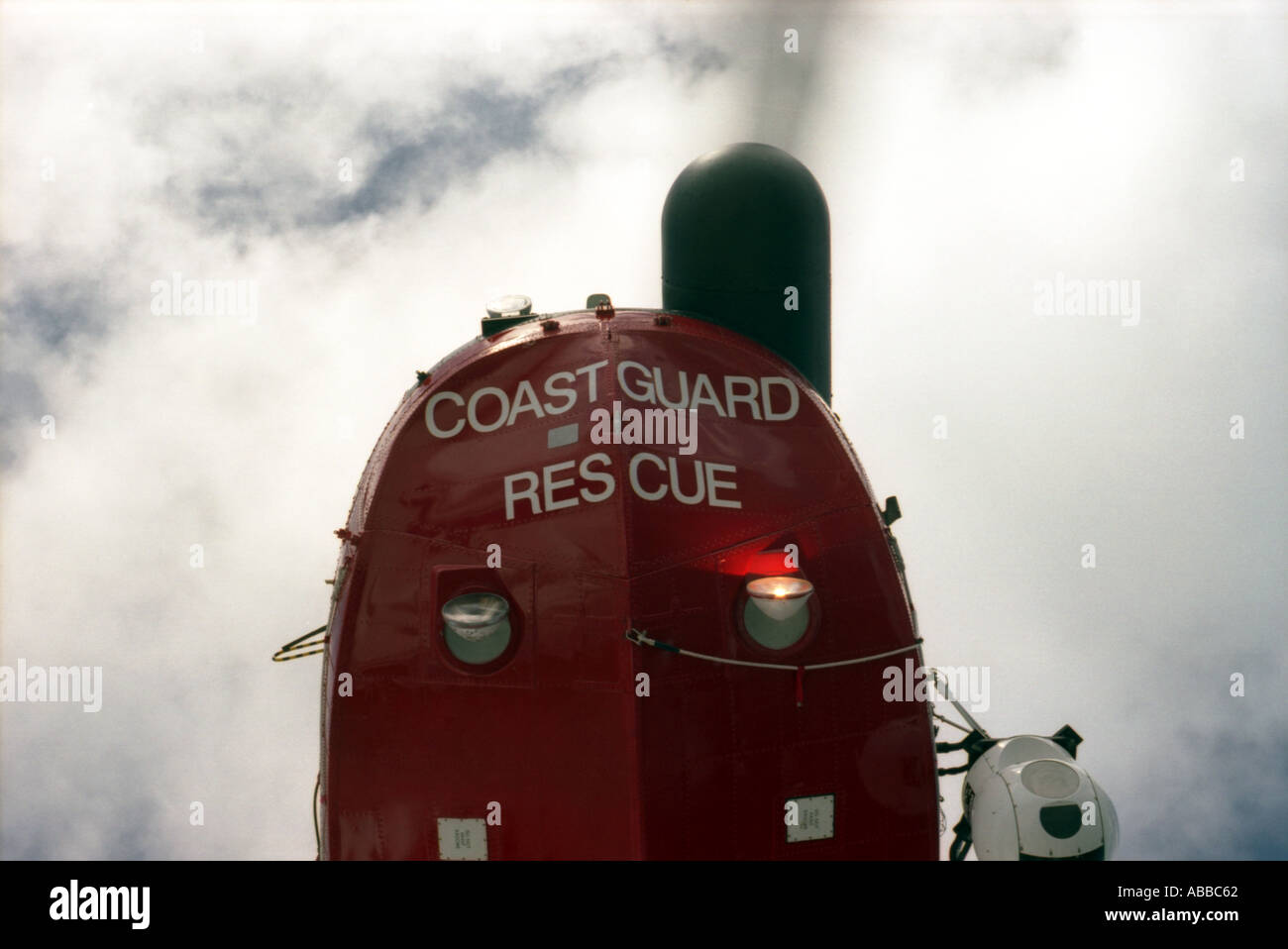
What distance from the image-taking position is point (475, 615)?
366 inches

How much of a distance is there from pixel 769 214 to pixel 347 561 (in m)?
5.59

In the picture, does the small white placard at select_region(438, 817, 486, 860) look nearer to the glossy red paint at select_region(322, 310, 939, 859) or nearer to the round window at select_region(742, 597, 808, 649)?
the glossy red paint at select_region(322, 310, 939, 859)

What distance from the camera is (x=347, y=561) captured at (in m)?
10.3

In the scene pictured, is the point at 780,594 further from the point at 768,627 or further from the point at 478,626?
the point at 478,626

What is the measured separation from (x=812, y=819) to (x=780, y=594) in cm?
162

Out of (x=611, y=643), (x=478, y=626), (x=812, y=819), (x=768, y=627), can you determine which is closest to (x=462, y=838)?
(x=478, y=626)

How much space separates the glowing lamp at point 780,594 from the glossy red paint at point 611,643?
24cm

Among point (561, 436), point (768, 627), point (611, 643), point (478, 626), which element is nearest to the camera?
point (611, 643)

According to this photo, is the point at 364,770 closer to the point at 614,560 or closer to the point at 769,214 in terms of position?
the point at 614,560

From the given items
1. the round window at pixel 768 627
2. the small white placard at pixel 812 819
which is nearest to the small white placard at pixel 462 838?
the small white placard at pixel 812 819

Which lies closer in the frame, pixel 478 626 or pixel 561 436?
pixel 478 626

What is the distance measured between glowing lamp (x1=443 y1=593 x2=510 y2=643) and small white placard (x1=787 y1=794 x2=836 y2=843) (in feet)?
7.94

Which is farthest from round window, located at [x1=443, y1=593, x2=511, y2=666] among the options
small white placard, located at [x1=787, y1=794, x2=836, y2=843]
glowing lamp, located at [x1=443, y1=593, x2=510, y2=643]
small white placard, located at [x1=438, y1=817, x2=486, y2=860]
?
small white placard, located at [x1=787, y1=794, x2=836, y2=843]
